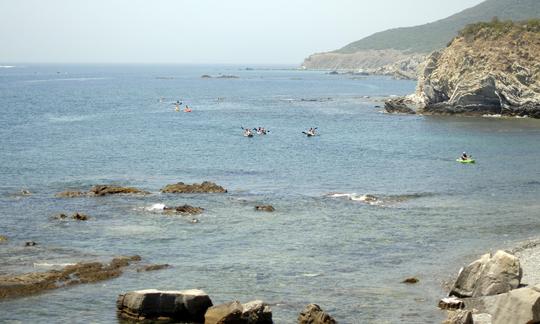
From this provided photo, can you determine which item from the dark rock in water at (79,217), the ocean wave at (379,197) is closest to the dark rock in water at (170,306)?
the dark rock in water at (79,217)

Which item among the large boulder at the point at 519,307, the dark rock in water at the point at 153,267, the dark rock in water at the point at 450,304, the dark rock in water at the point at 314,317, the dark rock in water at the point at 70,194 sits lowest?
the dark rock in water at the point at 153,267

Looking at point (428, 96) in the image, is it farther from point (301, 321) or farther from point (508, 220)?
point (301, 321)

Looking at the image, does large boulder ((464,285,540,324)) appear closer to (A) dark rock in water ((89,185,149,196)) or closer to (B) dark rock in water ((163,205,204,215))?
(B) dark rock in water ((163,205,204,215))

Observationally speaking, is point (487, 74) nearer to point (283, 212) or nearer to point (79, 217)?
point (283, 212)

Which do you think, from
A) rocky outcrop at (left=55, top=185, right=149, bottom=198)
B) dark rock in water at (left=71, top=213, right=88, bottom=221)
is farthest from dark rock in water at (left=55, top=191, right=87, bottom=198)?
dark rock in water at (left=71, top=213, right=88, bottom=221)

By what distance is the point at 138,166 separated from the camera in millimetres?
63281

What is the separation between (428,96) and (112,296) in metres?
88.8

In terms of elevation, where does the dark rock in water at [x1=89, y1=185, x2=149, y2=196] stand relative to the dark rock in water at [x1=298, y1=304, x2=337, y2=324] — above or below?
below

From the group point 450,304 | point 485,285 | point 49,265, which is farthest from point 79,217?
point 485,285

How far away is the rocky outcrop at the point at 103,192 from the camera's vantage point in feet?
160

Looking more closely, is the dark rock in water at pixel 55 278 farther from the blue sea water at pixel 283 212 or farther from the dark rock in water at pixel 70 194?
the dark rock in water at pixel 70 194

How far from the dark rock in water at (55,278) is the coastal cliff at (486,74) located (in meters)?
76.5

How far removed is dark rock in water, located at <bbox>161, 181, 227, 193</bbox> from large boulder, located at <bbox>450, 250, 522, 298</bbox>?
24.6 meters

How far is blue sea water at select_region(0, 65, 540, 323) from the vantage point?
29516 millimetres
